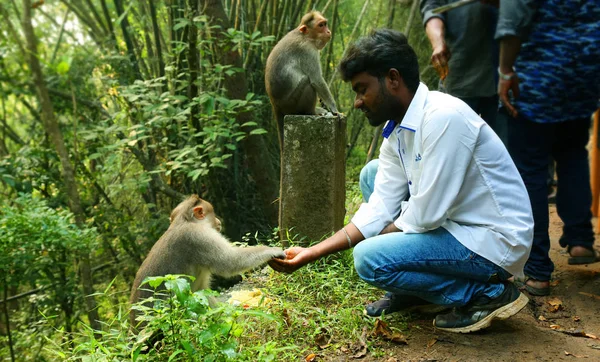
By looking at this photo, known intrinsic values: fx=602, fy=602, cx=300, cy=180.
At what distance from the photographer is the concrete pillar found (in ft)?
12.9

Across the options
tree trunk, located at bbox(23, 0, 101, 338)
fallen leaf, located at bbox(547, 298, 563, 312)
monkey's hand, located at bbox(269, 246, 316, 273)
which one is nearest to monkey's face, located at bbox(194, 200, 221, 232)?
monkey's hand, located at bbox(269, 246, 316, 273)

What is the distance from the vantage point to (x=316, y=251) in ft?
10.0

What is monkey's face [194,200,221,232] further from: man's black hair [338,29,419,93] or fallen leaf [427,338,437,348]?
fallen leaf [427,338,437,348]

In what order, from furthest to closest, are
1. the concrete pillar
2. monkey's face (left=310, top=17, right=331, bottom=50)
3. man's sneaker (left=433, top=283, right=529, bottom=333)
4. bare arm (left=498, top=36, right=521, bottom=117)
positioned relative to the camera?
monkey's face (left=310, top=17, right=331, bottom=50), the concrete pillar, bare arm (left=498, top=36, right=521, bottom=117), man's sneaker (left=433, top=283, right=529, bottom=333)

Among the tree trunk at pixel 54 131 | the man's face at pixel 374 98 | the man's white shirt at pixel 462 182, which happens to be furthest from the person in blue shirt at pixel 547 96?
the tree trunk at pixel 54 131

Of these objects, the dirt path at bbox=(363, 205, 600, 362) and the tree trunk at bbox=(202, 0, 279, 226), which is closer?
the dirt path at bbox=(363, 205, 600, 362)

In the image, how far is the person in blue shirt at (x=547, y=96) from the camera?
3.38 m

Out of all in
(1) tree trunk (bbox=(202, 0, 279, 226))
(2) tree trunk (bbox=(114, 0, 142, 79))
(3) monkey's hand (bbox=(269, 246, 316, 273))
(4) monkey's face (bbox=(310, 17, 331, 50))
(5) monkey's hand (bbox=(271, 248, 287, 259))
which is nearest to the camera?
(3) monkey's hand (bbox=(269, 246, 316, 273))

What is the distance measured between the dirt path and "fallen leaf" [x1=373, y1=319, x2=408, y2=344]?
0.04 meters

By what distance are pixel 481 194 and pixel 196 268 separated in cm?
176

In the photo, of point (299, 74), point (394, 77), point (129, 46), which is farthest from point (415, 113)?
point (129, 46)

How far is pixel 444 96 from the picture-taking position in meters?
2.80

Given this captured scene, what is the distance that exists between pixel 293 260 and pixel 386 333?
59 centimetres

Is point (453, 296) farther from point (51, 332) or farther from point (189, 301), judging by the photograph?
point (51, 332)
